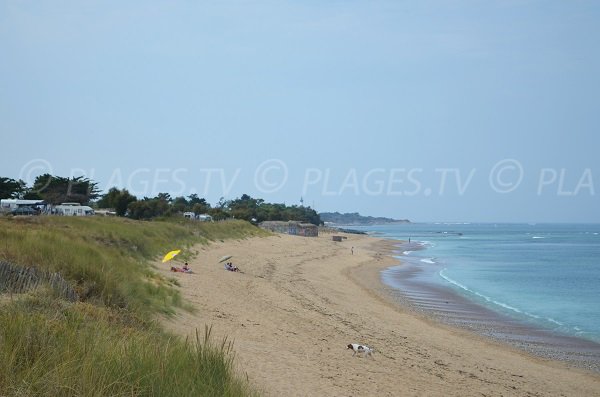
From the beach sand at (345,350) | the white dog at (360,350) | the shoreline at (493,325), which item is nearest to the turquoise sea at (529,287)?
the shoreline at (493,325)


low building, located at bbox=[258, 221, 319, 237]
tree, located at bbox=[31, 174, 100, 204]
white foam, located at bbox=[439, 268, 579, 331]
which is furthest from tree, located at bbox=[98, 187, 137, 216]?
low building, located at bbox=[258, 221, 319, 237]

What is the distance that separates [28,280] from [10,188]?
55.2 metres

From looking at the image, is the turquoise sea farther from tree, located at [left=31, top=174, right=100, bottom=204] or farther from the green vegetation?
tree, located at [left=31, top=174, right=100, bottom=204]

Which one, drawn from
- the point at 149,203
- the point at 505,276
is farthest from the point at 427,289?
the point at 149,203

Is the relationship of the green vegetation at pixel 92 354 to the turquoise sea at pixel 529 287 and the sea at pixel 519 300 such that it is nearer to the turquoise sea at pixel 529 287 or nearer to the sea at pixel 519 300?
the sea at pixel 519 300

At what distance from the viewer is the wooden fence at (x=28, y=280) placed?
8.01 metres

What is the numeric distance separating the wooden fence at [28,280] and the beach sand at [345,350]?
6.43ft

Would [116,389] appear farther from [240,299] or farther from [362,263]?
[362,263]

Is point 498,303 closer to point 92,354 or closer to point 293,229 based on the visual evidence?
point 92,354

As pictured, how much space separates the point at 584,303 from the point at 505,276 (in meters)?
12.2

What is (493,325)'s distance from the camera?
20.3 m

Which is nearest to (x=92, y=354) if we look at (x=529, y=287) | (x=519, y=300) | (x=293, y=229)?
(x=519, y=300)

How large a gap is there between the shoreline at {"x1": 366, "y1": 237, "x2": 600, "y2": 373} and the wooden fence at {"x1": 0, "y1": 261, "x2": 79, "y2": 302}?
1185 cm

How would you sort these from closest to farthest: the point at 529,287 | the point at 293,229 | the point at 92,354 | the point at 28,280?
the point at 92,354
the point at 28,280
the point at 529,287
the point at 293,229
